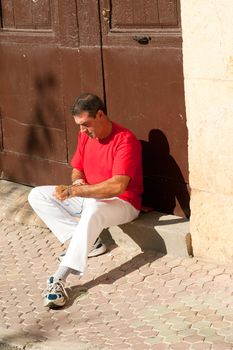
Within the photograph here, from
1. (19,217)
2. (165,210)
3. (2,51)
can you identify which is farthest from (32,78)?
(165,210)

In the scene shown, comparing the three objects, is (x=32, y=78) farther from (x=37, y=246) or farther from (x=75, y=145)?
(x=37, y=246)

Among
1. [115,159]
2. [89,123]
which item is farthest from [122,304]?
[89,123]

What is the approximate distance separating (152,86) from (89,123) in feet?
1.92

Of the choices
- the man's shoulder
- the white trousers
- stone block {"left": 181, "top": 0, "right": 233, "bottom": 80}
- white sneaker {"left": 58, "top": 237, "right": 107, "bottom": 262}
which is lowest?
white sneaker {"left": 58, "top": 237, "right": 107, "bottom": 262}

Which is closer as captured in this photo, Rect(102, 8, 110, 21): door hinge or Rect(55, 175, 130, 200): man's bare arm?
Rect(55, 175, 130, 200): man's bare arm

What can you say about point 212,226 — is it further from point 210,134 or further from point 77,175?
point 77,175

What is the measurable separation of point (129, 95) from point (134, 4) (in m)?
0.70

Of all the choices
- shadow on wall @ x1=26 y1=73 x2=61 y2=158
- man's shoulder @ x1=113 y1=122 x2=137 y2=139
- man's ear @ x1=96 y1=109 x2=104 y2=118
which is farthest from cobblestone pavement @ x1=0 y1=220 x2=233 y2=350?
shadow on wall @ x1=26 y1=73 x2=61 y2=158

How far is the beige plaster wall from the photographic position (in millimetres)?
6961

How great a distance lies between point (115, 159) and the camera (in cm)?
762

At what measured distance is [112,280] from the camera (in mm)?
7488

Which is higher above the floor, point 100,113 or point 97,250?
point 100,113

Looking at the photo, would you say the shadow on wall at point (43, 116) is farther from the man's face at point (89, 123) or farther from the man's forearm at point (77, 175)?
the man's face at point (89, 123)

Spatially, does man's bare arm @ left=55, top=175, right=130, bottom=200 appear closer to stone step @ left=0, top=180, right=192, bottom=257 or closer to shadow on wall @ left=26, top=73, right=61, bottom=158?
→ stone step @ left=0, top=180, right=192, bottom=257
